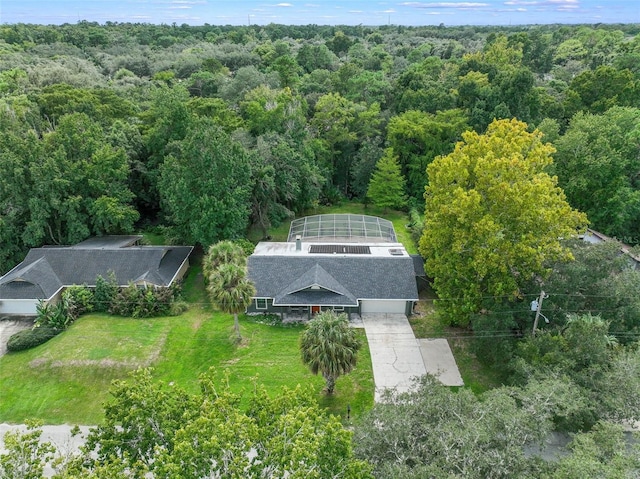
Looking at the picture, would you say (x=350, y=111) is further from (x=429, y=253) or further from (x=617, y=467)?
(x=617, y=467)

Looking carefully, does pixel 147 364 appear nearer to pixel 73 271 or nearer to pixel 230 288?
pixel 230 288

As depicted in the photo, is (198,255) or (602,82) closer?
(198,255)

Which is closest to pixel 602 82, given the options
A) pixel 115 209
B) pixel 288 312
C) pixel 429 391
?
pixel 288 312

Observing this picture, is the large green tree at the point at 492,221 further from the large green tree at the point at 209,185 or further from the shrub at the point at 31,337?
the shrub at the point at 31,337

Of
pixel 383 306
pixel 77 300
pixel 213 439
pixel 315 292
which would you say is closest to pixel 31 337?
pixel 77 300

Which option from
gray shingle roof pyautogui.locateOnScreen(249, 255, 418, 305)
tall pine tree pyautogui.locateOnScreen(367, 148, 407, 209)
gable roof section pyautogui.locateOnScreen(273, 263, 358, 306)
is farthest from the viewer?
tall pine tree pyautogui.locateOnScreen(367, 148, 407, 209)

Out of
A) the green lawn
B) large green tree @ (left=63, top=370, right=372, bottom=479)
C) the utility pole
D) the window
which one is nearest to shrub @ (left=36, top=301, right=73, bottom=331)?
the window

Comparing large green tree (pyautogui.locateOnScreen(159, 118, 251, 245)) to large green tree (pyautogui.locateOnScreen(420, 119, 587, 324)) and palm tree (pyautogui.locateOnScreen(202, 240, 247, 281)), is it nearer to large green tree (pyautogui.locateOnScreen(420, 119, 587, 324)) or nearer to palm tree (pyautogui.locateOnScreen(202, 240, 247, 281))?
palm tree (pyautogui.locateOnScreen(202, 240, 247, 281))
